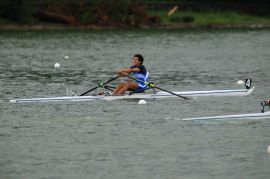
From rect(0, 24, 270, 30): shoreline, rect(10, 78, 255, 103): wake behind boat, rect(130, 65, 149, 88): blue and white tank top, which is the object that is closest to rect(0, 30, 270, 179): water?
rect(10, 78, 255, 103): wake behind boat

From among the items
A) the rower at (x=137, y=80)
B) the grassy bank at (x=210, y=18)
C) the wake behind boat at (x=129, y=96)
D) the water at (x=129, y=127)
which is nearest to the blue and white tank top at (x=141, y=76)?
the rower at (x=137, y=80)

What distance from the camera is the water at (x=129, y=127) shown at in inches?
713

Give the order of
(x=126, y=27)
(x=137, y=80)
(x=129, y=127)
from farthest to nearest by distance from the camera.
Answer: (x=126, y=27) → (x=137, y=80) → (x=129, y=127)

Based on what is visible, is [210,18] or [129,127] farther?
[210,18]

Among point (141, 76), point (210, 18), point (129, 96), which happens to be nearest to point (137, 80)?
point (141, 76)

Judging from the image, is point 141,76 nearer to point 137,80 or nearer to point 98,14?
point 137,80

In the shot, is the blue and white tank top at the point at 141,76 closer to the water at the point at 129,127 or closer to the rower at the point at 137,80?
the rower at the point at 137,80

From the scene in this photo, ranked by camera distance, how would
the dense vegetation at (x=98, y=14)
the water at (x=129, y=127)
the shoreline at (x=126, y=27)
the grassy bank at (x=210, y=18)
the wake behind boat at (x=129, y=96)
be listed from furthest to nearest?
the grassy bank at (x=210, y=18) < the dense vegetation at (x=98, y=14) < the shoreline at (x=126, y=27) < the wake behind boat at (x=129, y=96) < the water at (x=129, y=127)

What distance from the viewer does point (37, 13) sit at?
6731 centimetres

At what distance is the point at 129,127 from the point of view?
74.8 feet

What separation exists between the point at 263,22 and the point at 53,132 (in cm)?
5129

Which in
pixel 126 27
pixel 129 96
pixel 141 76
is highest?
pixel 126 27

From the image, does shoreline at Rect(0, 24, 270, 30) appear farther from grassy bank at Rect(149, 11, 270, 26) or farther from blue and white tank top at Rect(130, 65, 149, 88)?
blue and white tank top at Rect(130, 65, 149, 88)

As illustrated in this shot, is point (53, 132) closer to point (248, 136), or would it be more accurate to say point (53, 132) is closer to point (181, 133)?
point (181, 133)
